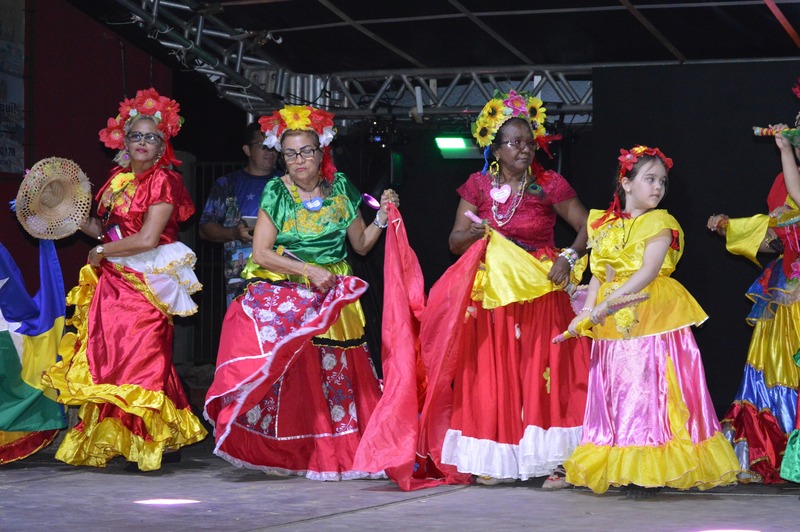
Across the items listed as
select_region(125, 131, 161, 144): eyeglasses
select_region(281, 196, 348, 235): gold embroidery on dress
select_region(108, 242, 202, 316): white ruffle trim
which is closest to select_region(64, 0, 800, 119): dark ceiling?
select_region(125, 131, 161, 144): eyeglasses

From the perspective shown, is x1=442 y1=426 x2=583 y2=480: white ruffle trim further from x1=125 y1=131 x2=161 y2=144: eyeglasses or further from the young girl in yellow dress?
x1=125 y1=131 x2=161 y2=144: eyeglasses

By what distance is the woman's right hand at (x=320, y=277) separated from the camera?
5.82 meters

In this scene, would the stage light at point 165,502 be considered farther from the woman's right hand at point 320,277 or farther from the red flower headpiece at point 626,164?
the red flower headpiece at point 626,164

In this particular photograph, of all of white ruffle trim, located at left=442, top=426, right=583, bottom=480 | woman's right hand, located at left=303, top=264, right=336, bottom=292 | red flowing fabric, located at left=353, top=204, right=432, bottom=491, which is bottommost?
white ruffle trim, located at left=442, top=426, right=583, bottom=480

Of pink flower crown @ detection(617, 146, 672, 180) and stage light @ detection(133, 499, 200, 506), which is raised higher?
Result: pink flower crown @ detection(617, 146, 672, 180)

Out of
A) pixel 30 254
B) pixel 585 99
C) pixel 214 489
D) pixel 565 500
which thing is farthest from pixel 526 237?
pixel 30 254

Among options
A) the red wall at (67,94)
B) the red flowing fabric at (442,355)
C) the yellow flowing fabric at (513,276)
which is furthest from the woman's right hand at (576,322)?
the red wall at (67,94)

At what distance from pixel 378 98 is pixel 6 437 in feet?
11.9

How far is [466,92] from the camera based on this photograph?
27.9 ft

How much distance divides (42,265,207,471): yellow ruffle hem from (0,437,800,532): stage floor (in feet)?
0.38

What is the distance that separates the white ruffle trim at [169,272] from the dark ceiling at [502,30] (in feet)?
5.24

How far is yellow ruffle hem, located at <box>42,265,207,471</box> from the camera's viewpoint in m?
6.02

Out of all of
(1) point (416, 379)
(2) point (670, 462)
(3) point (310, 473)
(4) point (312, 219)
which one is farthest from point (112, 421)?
(2) point (670, 462)

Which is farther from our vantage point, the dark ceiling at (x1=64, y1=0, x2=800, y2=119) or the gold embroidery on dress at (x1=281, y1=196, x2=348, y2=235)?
the dark ceiling at (x1=64, y1=0, x2=800, y2=119)
